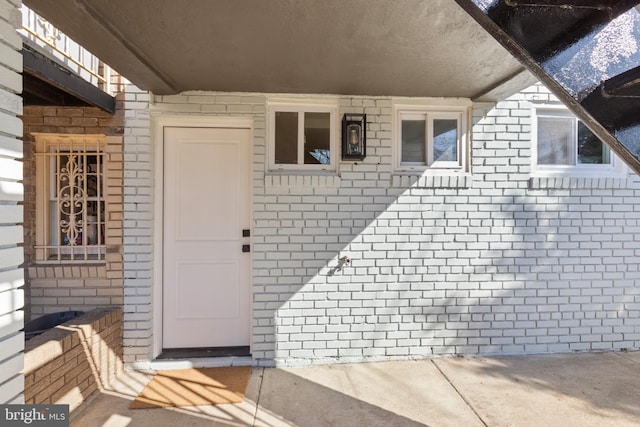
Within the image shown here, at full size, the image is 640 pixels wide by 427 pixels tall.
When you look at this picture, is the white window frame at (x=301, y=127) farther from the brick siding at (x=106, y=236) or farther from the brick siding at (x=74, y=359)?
the brick siding at (x=74, y=359)

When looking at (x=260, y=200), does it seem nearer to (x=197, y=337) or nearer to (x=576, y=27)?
(x=197, y=337)

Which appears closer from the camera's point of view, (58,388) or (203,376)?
(58,388)

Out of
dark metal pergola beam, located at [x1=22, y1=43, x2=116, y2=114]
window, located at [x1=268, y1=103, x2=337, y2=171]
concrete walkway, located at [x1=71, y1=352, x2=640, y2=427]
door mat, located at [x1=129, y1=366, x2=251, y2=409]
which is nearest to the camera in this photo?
dark metal pergola beam, located at [x1=22, y1=43, x2=116, y2=114]

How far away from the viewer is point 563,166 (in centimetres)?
353

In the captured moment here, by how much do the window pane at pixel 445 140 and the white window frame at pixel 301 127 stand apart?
1.02m

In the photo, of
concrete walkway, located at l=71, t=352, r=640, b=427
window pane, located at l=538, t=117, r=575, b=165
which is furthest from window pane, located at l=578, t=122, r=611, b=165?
concrete walkway, located at l=71, t=352, r=640, b=427

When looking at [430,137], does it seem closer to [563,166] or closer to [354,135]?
[354,135]

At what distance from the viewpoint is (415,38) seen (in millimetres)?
2264

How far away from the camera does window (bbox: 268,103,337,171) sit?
3.29 metres

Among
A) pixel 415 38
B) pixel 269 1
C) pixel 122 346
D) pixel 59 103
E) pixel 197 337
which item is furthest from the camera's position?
pixel 197 337

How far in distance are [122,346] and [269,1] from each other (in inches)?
123

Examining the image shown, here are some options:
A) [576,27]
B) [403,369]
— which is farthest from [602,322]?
[576,27]

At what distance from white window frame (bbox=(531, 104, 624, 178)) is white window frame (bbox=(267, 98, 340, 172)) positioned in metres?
2.04

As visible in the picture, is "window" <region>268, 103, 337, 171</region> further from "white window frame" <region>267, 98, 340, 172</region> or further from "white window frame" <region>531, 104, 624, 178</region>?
"white window frame" <region>531, 104, 624, 178</region>
